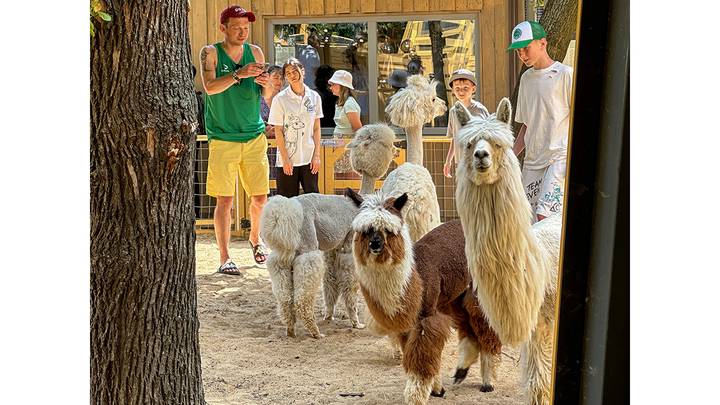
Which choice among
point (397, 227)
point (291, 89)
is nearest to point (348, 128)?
point (291, 89)

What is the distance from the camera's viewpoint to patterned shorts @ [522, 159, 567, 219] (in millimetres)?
2918

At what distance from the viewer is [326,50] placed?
9.35 meters

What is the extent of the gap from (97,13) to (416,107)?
7.46 ft

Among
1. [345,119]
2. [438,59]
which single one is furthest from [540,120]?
Answer: [438,59]

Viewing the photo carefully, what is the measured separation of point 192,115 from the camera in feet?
9.95

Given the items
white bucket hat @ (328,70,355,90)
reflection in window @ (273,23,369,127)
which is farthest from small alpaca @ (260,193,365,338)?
reflection in window @ (273,23,369,127)

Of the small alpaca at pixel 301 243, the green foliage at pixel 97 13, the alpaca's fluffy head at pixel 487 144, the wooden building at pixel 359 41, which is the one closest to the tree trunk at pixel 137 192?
the green foliage at pixel 97 13

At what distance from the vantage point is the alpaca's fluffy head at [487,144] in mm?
3016

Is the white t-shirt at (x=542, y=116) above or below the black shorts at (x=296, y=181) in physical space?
above

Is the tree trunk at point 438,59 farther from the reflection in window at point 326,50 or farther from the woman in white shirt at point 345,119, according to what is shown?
the reflection in window at point 326,50

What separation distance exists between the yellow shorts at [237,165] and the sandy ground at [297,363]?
0.76 meters

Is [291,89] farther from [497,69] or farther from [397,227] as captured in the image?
[397,227]

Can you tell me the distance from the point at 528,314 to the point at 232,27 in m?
2.93

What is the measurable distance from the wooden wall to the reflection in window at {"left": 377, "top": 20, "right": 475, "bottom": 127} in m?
0.27
